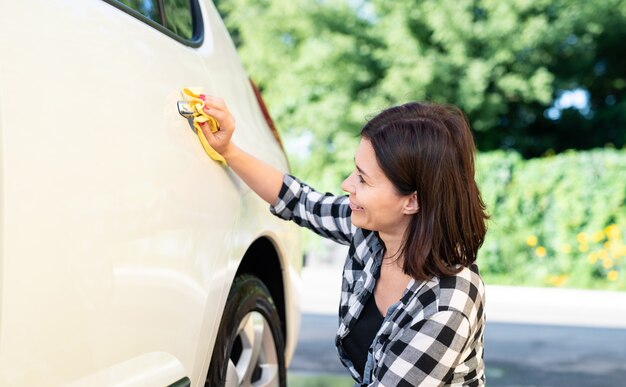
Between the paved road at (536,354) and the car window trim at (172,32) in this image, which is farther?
the paved road at (536,354)

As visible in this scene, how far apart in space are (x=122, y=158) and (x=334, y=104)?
399 inches

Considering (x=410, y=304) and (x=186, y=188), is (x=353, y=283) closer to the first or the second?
(x=410, y=304)

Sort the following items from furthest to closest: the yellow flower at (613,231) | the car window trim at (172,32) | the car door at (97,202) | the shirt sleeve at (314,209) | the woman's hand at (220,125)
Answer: the yellow flower at (613,231) < the shirt sleeve at (314,209) < the woman's hand at (220,125) < the car window trim at (172,32) < the car door at (97,202)

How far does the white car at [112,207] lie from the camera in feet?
3.80

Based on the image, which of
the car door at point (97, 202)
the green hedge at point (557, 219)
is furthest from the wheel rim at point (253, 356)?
the green hedge at point (557, 219)

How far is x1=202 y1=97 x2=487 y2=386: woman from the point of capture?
1.81m

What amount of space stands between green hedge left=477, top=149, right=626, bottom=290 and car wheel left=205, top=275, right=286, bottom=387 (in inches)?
250

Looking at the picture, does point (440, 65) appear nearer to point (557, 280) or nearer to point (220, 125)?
point (557, 280)

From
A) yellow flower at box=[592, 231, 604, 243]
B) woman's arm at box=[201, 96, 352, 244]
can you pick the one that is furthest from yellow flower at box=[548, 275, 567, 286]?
woman's arm at box=[201, 96, 352, 244]

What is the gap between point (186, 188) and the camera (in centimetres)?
169

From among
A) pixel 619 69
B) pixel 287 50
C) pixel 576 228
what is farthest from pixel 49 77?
pixel 619 69

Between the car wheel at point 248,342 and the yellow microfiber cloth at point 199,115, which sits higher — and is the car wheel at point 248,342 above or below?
below

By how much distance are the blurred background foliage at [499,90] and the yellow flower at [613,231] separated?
0.01m

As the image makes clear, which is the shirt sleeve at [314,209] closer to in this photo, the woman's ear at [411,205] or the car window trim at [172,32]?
the woman's ear at [411,205]
